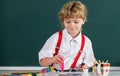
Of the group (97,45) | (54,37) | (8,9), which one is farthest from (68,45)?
(8,9)

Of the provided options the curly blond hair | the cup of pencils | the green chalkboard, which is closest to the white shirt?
the curly blond hair

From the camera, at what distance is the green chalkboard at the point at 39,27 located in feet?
7.83

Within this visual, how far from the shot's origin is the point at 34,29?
2.40 meters

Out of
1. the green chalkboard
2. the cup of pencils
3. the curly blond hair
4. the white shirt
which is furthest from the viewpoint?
the green chalkboard

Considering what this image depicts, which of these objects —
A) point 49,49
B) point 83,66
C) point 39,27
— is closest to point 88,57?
point 83,66

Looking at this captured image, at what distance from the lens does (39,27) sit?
7.88 feet

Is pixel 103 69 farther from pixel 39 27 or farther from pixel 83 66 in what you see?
pixel 39 27

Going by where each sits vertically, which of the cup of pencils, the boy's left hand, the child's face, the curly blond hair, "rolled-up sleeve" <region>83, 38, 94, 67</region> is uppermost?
the curly blond hair

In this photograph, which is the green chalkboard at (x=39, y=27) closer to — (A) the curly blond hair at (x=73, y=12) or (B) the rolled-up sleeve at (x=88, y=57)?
(B) the rolled-up sleeve at (x=88, y=57)

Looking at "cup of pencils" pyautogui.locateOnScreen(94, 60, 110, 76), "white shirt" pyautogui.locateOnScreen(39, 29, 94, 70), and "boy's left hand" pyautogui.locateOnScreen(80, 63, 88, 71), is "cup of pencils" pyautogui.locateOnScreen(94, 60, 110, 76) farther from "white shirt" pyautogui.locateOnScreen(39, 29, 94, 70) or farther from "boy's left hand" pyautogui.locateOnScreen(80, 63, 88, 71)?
"white shirt" pyautogui.locateOnScreen(39, 29, 94, 70)

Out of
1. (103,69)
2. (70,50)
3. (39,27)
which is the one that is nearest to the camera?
(103,69)

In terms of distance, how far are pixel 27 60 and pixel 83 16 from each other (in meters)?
0.80

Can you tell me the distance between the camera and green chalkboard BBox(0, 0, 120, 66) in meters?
2.39

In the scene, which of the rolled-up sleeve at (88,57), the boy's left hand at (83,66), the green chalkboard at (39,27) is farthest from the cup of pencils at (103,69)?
the green chalkboard at (39,27)
